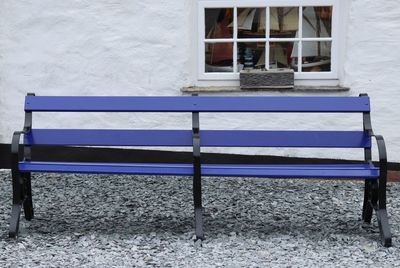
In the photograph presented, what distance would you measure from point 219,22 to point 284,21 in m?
0.59

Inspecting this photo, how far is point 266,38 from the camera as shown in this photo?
5.88 m

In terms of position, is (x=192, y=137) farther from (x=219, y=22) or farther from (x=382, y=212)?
(x=219, y=22)

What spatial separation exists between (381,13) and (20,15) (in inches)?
126

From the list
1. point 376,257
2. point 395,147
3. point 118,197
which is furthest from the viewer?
point 395,147

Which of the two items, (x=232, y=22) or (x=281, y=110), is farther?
(x=232, y=22)

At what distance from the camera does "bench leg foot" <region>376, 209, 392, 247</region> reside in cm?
414

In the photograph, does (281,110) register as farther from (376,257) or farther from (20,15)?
(20,15)

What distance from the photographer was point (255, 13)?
585 centimetres

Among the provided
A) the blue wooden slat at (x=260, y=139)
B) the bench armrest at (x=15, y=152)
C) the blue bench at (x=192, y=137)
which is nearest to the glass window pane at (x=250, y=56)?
the blue bench at (x=192, y=137)

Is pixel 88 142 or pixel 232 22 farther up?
pixel 232 22

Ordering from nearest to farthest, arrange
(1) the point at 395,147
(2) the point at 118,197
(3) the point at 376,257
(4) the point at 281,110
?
(3) the point at 376,257, (4) the point at 281,110, (2) the point at 118,197, (1) the point at 395,147

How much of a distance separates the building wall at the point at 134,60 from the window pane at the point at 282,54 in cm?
35

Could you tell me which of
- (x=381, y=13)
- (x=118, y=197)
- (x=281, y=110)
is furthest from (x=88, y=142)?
(x=381, y=13)

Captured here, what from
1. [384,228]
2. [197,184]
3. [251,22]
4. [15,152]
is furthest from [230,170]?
[251,22]
